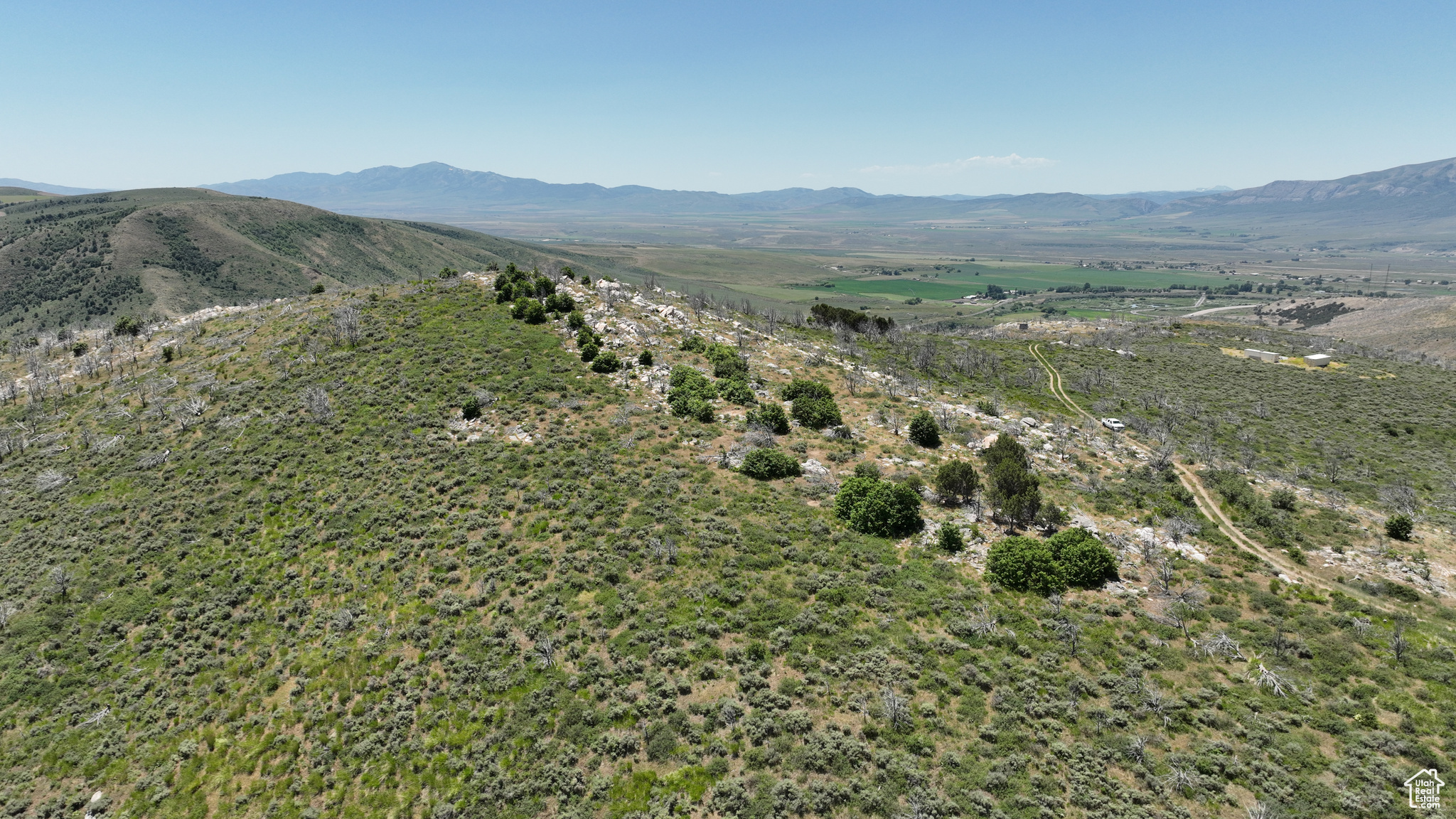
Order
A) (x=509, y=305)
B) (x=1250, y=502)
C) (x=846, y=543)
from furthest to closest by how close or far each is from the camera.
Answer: (x=509, y=305), (x=1250, y=502), (x=846, y=543)

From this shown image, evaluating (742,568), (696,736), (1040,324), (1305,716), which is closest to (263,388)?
(742,568)

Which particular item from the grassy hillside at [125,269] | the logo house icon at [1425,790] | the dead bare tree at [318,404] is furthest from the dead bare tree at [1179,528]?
the grassy hillside at [125,269]

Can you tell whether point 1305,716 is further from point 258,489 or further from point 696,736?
point 258,489

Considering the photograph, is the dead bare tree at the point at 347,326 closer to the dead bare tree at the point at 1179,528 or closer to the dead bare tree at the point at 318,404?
the dead bare tree at the point at 318,404

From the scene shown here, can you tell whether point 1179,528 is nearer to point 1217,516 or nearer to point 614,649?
point 1217,516

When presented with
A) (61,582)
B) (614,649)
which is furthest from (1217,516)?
(61,582)

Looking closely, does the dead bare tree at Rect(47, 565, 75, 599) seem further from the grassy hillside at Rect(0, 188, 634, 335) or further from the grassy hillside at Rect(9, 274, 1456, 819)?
the grassy hillside at Rect(0, 188, 634, 335)

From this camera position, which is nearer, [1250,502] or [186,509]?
[186,509]
